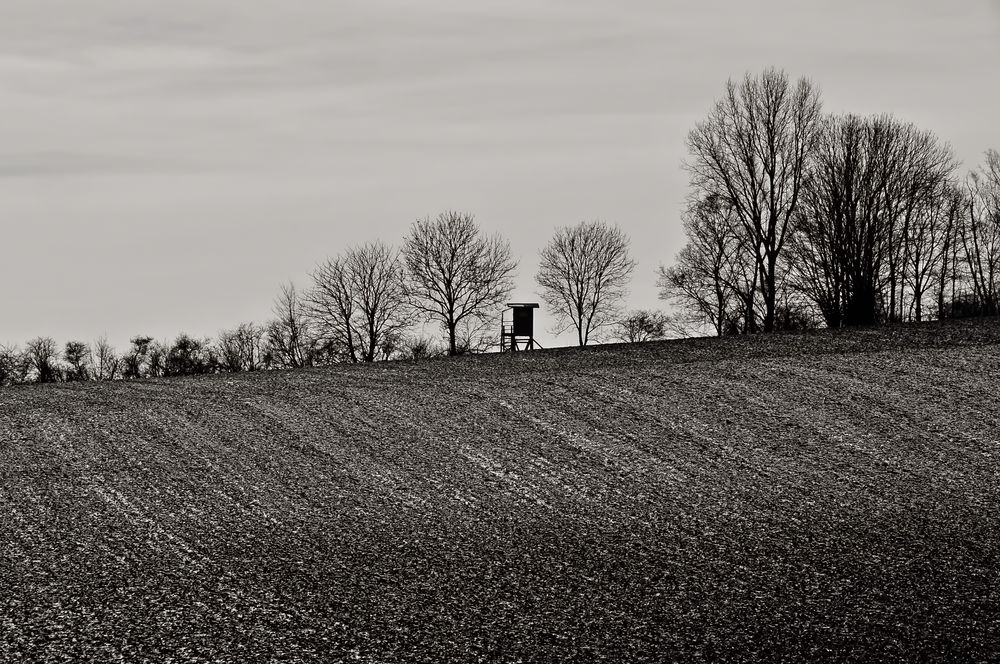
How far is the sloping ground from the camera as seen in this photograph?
7223 mm

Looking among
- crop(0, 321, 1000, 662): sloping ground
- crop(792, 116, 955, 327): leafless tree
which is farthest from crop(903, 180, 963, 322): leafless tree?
crop(0, 321, 1000, 662): sloping ground

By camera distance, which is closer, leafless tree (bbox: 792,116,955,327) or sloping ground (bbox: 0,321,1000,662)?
sloping ground (bbox: 0,321,1000,662)

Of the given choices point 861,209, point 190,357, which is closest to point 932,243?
point 861,209

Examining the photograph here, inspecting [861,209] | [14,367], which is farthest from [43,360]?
[861,209]

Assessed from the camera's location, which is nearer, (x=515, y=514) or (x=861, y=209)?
(x=515, y=514)

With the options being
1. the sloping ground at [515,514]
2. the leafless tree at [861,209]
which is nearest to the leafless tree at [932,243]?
the leafless tree at [861,209]

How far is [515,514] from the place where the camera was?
10.5 m

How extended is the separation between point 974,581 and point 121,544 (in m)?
6.91

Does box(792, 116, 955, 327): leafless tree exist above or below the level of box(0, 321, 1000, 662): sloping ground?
above

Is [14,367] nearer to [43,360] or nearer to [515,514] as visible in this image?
[43,360]

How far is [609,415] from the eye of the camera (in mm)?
14773

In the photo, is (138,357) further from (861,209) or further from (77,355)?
(861,209)

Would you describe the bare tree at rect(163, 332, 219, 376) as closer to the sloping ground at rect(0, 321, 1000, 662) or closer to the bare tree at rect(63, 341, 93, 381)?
the bare tree at rect(63, 341, 93, 381)

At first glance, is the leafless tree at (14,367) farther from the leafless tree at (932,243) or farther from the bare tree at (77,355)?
the leafless tree at (932,243)
